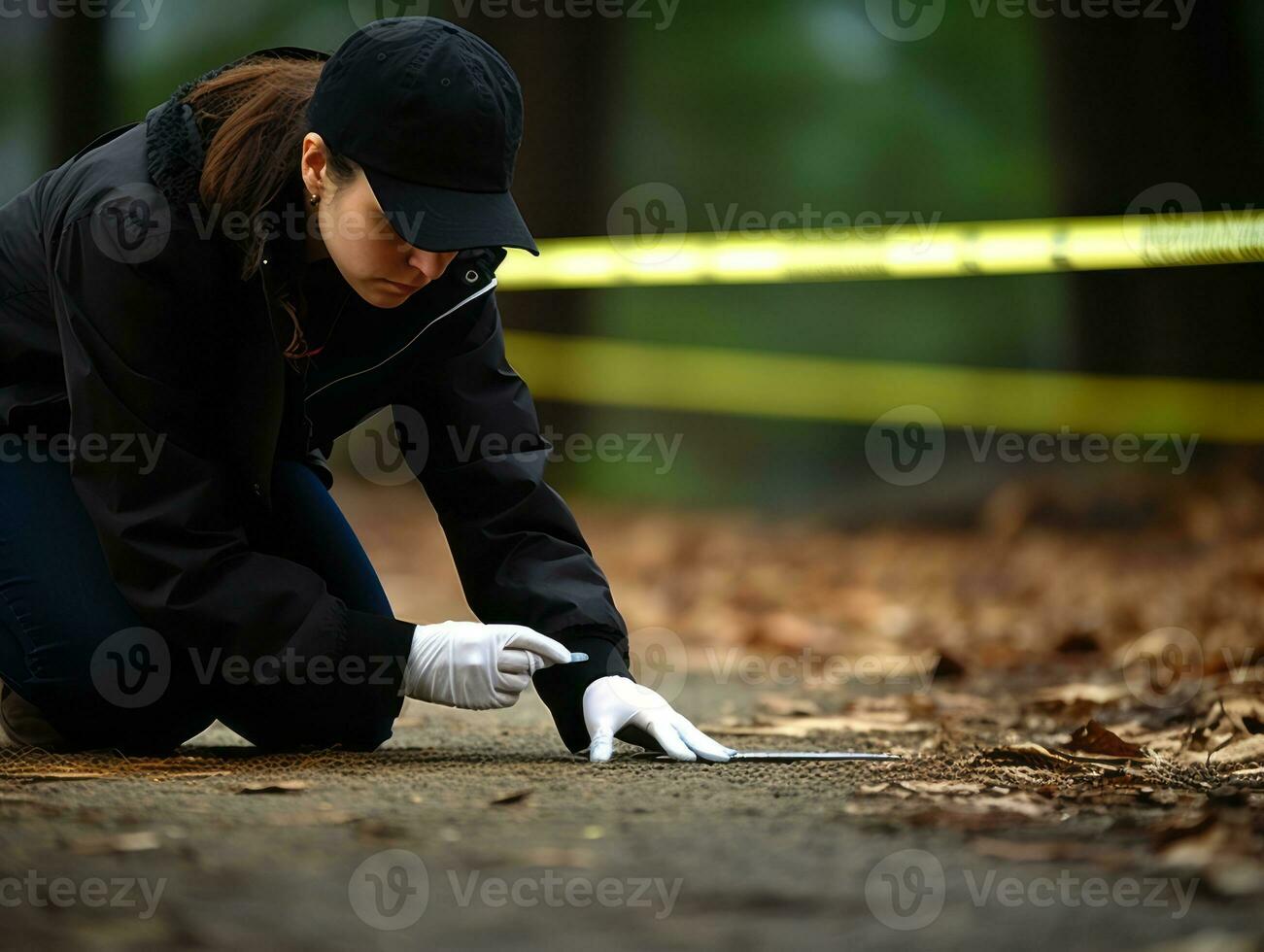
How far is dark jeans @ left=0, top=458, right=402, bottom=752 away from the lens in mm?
2201

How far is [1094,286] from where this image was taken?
20.0 feet

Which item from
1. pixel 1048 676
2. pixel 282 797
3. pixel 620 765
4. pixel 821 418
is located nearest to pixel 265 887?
pixel 282 797

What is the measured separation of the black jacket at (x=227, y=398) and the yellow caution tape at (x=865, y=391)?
447cm

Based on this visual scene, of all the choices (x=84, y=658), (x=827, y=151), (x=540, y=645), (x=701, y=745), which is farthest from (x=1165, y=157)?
(x=84, y=658)

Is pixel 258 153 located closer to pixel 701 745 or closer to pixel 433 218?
pixel 433 218

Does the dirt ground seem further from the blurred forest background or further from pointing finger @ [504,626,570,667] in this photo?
the blurred forest background

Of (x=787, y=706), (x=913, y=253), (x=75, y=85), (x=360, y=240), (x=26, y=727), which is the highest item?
(x=75, y=85)

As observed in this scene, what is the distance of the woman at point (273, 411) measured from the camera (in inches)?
74.3

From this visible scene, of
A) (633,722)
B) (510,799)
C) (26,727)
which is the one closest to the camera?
(510,799)

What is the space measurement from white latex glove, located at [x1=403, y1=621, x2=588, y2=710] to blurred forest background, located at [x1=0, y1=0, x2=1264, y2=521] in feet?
14.7

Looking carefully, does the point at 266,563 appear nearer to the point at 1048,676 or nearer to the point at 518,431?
the point at 518,431

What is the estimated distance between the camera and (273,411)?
6.87ft

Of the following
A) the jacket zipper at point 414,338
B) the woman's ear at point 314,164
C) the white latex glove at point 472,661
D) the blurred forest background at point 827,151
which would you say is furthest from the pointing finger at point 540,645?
the blurred forest background at point 827,151

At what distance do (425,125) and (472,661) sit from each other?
31.3 inches
